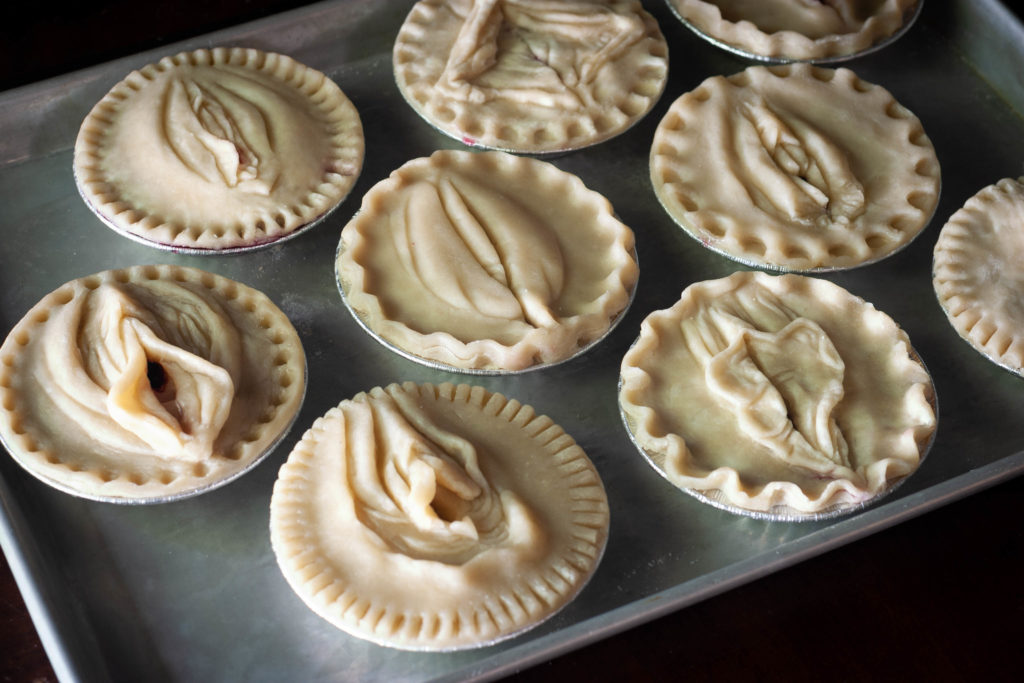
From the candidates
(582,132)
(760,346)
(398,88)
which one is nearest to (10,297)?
(398,88)

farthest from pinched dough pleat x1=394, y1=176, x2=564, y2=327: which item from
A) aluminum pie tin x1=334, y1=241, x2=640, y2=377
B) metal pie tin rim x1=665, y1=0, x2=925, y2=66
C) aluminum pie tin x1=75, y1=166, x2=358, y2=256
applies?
metal pie tin rim x1=665, y1=0, x2=925, y2=66

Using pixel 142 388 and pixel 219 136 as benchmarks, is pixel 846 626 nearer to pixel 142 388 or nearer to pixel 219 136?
pixel 142 388

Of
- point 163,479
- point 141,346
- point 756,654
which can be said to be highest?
point 141,346

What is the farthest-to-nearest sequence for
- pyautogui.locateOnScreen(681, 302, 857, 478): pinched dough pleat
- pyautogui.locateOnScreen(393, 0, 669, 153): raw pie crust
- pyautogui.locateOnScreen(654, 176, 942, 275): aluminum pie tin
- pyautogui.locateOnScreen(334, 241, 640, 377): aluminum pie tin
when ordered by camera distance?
pyautogui.locateOnScreen(393, 0, 669, 153): raw pie crust → pyautogui.locateOnScreen(654, 176, 942, 275): aluminum pie tin → pyautogui.locateOnScreen(334, 241, 640, 377): aluminum pie tin → pyautogui.locateOnScreen(681, 302, 857, 478): pinched dough pleat

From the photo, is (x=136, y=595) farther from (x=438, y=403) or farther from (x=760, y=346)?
(x=760, y=346)

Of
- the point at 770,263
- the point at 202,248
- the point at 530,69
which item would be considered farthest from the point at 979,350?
the point at 202,248

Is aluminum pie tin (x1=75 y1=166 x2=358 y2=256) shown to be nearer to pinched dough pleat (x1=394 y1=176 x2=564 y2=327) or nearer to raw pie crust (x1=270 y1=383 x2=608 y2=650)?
pinched dough pleat (x1=394 y1=176 x2=564 y2=327)
